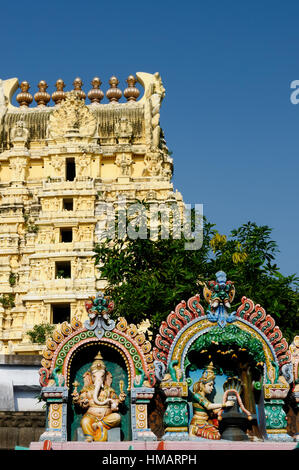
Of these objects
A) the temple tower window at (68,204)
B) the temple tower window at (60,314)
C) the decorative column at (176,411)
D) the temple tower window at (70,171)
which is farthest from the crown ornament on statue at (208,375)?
the temple tower window at (70,171)

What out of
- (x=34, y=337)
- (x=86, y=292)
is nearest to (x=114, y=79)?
(x=86, y=292)

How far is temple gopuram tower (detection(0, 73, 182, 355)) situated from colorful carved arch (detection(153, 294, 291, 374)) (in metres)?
23.2

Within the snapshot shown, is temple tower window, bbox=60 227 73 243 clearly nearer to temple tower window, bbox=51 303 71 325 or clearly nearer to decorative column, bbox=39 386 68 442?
temple tower window, bbox=51 303 71 325

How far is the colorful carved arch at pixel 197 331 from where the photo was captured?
489 inches

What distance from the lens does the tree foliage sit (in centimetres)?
1816

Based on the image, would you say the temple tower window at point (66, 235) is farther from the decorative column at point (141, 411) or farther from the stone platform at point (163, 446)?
the stone platform at point (163, 446)

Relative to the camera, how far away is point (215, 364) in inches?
510

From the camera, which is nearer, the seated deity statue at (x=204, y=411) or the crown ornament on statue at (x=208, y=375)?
the seated deity statue at (x=204, y=411)

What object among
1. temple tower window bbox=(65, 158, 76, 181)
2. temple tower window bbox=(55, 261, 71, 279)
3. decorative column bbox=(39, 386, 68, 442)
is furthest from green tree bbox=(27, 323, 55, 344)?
decorative column bbox=(39, 386, 68, 442)

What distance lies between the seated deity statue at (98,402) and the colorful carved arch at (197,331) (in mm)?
977

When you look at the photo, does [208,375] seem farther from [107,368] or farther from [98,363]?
[98,363]

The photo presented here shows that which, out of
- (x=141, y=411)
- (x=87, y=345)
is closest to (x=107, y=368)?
(x=87, y=345)
